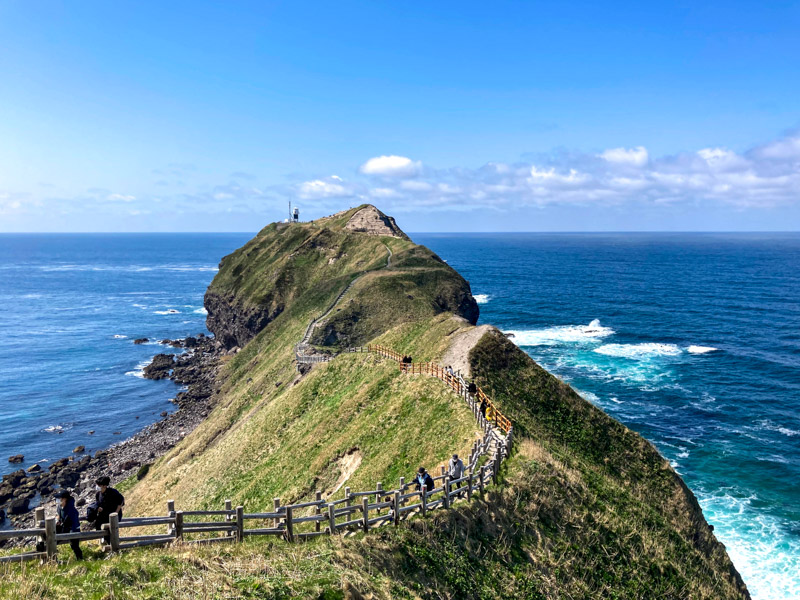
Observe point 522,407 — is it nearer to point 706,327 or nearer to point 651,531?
point 651,531

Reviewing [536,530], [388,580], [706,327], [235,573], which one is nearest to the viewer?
[235,573]

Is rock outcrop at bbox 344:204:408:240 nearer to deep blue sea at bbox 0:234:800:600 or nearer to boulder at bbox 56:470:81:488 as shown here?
deep blue sea at bbox 0:234:800:600

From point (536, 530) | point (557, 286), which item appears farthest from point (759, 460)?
point (557, 286)

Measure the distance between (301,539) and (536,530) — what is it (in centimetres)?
997

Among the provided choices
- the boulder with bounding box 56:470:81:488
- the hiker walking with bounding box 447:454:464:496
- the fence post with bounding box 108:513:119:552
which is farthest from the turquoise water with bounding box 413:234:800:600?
the boulder with bounding box 56:470:81:488

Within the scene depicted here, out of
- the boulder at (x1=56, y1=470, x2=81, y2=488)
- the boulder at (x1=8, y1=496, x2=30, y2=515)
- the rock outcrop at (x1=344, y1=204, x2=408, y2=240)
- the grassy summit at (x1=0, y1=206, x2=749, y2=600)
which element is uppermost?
the rock outcrop at (x1=344, y1=204, x2=408, y2=240)

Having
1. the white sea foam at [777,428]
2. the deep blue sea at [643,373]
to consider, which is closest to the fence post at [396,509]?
the deep blue sea at [643,373]

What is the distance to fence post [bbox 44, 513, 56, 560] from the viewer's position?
13461mm

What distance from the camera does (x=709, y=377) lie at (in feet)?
252

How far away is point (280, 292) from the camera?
99.6 metres

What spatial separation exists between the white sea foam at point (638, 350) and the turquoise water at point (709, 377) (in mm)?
175

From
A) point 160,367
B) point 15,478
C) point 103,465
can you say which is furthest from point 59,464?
point 160,367

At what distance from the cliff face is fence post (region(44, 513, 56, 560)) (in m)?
55.1

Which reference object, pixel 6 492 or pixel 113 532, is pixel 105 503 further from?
pixel 6 492
